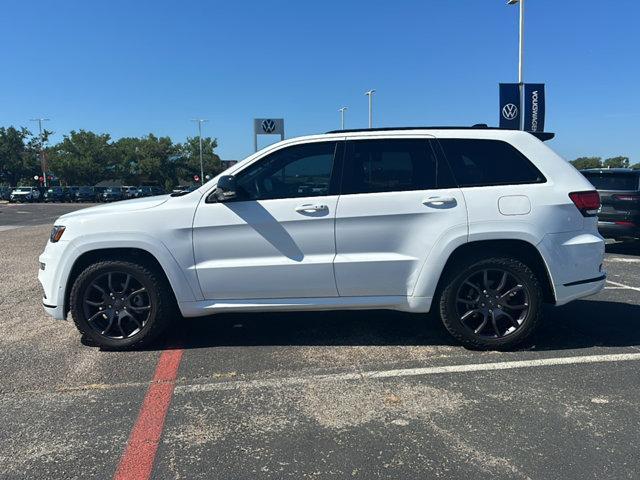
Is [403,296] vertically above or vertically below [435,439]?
above

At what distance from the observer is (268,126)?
61.4 feet

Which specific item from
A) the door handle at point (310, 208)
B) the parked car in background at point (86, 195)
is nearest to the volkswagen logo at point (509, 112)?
the door handle at point (310, 208)

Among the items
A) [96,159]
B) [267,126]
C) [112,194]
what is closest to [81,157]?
[96,159]

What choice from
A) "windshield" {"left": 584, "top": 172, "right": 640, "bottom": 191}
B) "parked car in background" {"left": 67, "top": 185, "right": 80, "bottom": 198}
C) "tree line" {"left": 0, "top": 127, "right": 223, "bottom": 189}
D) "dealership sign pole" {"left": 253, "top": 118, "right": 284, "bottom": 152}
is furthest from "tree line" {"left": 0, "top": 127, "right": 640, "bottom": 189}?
"windshield" {"left": 584, "top": 172, "right": 640, "bottom": 191}

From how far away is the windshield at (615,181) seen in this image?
32.4 feet

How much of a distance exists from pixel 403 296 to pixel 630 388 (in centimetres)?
178

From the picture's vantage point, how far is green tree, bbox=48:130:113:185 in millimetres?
65500

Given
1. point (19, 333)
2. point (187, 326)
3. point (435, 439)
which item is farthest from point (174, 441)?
point (19, 333)

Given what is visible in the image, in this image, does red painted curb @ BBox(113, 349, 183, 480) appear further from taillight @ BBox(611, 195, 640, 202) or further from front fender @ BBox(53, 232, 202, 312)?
taillight @ BBox(611, 195, 640, 202)

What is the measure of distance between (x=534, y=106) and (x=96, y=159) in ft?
202

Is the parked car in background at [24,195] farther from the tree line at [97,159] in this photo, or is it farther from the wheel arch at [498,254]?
the wheel arch at [498,254]

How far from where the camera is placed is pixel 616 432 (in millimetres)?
3148

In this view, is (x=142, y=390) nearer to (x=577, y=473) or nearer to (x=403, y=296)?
(x=403, y=296)

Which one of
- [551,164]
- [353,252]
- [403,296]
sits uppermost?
[551,164]
